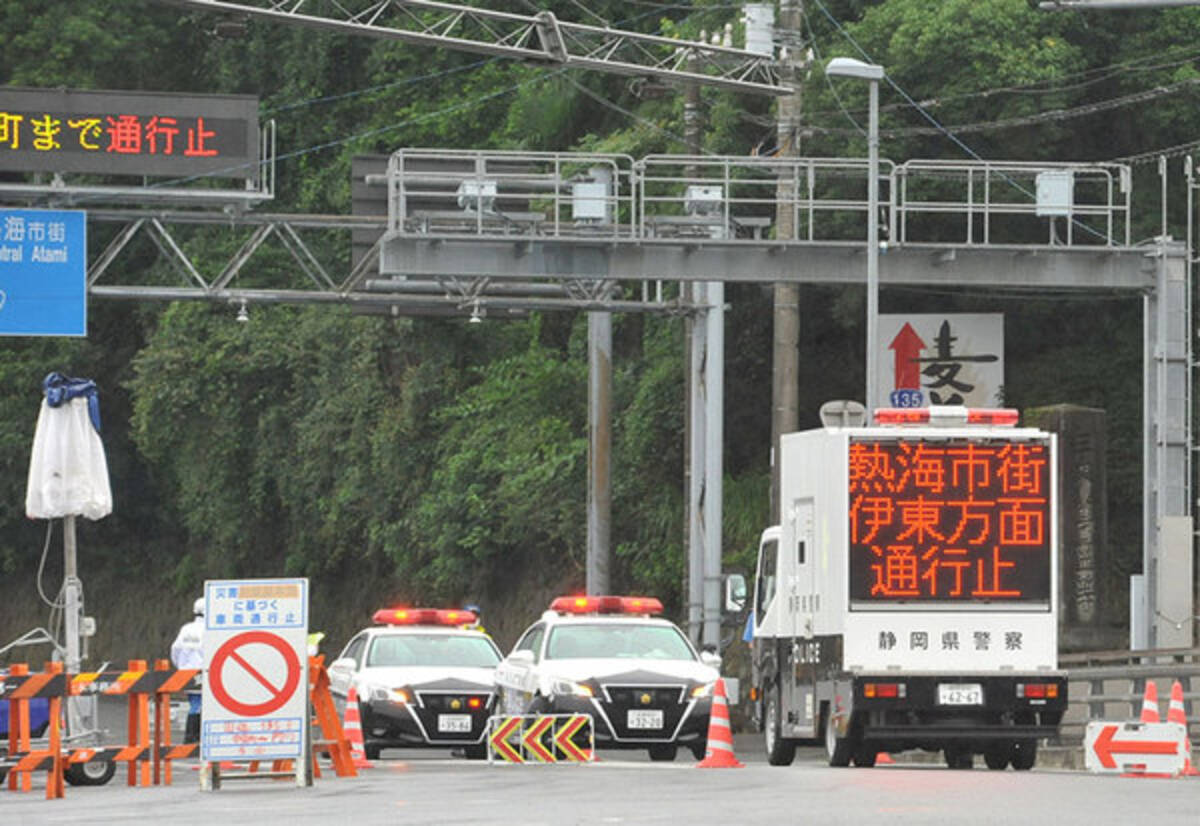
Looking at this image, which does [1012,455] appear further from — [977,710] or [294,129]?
[294,129]

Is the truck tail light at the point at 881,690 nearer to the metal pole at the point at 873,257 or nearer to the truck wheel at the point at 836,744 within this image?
the truck wheel at the point at 836,744

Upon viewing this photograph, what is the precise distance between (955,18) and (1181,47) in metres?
3.71

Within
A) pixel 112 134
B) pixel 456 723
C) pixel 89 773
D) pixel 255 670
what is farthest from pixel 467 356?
pixel 255 670

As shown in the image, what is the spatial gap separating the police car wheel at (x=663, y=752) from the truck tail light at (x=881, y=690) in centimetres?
447

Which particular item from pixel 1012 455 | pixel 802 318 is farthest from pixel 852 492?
pixel 802 318

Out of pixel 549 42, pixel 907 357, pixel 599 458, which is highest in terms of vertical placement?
pixel 549 42

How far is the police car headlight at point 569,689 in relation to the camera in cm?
2906

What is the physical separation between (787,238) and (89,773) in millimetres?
17521

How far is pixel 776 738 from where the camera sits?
92.5ft

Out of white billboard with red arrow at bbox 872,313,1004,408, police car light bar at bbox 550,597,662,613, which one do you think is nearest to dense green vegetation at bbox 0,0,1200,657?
white billboard with red arrow at bbox 872,313,1004,408

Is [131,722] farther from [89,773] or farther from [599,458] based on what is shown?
[599,458]

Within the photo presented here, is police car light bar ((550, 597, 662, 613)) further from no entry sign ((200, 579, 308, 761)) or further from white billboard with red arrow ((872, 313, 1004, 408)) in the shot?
white billboard with red arrow ((872, 313, 1004, 408))

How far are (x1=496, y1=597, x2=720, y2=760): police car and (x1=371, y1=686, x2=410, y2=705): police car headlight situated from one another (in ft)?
3.30

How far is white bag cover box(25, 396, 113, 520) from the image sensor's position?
25.8 m
